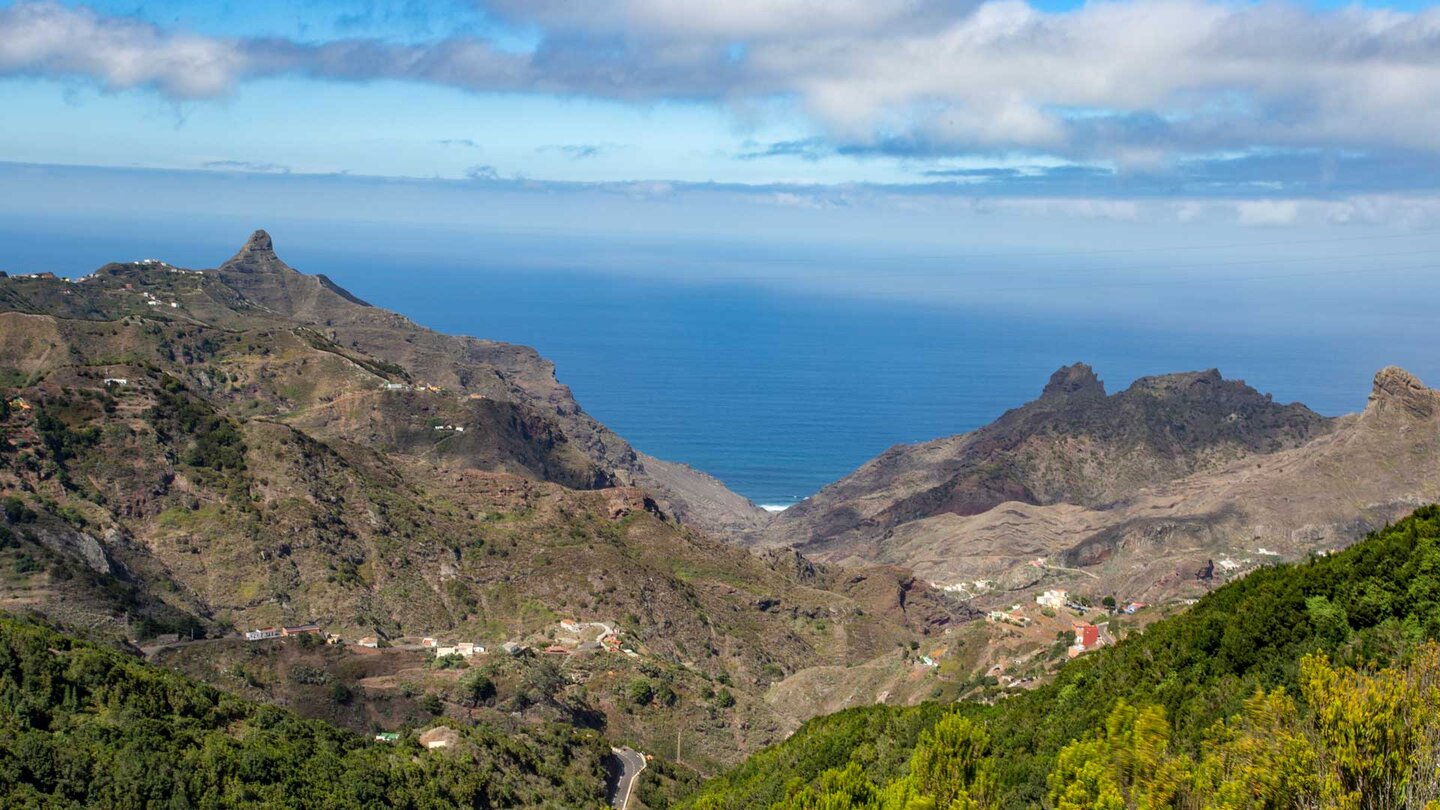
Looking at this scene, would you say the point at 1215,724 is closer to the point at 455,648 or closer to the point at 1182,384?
the point at 455,648

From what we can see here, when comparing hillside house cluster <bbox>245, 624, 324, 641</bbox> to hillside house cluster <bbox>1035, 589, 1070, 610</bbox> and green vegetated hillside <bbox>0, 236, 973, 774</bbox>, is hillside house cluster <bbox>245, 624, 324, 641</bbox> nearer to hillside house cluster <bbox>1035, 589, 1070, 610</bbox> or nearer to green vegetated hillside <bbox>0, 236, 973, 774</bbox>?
green vegetated hillside <bbox>0, 236, 973, 774</bbox>

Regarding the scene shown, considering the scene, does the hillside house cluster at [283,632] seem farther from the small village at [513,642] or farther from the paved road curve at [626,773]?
the paved road curve at [626,773]

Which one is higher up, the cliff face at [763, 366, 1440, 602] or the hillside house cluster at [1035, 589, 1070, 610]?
the cliff face at [763, 366, 1440, 602]

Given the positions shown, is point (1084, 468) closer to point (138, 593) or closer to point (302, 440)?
point (302, 440)

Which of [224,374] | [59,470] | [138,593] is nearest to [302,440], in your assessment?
[59,470]

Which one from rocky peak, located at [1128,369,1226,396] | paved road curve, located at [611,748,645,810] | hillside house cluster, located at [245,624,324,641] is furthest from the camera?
rocky peak, located at [1128,369,1226,396]

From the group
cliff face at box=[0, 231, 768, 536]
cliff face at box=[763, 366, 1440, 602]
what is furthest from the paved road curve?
cliff face at box=[0, 231, 768, 536]
